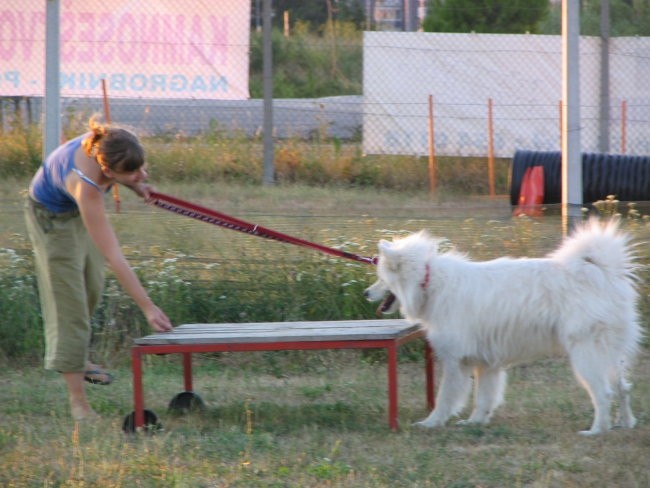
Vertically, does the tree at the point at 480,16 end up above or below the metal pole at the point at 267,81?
above

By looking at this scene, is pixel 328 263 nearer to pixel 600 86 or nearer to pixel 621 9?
pixel 600 86

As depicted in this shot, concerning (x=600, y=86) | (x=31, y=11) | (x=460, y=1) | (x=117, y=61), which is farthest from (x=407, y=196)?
(x=460, y=1)

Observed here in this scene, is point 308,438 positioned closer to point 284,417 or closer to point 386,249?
point 284,417

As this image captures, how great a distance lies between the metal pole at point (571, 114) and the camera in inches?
303

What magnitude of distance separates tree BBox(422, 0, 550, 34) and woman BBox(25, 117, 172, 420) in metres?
14.2

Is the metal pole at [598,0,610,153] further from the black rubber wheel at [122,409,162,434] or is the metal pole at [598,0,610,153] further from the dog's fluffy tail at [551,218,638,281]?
the black rubber wheel at [122,409,162,434]

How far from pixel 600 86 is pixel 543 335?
9.40 meters

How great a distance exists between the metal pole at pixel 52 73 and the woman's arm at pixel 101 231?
A: 2.85 meters

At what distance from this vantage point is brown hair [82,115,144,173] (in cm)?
479

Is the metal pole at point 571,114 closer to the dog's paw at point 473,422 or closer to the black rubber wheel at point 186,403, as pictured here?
the dog's paw at point 473,422

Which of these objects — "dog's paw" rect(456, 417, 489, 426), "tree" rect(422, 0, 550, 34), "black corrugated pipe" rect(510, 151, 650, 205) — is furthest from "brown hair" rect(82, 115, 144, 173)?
"tree" rect(422, 0, 550, 34)

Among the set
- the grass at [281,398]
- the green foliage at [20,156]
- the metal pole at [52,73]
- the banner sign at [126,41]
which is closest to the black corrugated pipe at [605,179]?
the grass at [281,398]

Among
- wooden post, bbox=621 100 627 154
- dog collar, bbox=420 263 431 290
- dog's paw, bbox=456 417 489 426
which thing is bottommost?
dog's paw, bbox=456 417 489 426

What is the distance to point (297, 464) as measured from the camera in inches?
178
